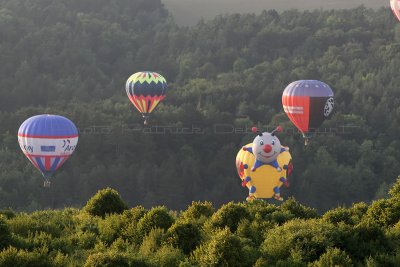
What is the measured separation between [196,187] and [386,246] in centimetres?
8788

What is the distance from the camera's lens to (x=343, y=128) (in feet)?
448

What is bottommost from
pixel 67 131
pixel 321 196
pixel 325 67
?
pixel 321 196

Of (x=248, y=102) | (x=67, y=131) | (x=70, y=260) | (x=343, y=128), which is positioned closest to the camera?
(x=70, y=260)

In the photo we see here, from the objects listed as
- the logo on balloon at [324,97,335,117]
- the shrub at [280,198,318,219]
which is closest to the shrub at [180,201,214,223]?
the shrub at [280,198,318,219]

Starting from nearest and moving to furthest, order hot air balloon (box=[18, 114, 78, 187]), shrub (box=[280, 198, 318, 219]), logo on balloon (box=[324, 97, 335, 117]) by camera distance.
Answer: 1. shrub (box=[280, 198, 318, 219])
2. hot air balloon (box=[18, 114, 78, 187])
3. logo on balloon (box=[324, 97, 335, 117])

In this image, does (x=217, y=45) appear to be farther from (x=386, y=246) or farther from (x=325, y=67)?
(x=386, y=246)

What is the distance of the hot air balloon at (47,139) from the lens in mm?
74875

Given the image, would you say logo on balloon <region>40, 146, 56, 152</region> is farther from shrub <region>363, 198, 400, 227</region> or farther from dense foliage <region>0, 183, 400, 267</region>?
shrub <region>363, 198, 400, 227</region>

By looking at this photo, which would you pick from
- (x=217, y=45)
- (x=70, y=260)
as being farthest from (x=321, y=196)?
(x=70, y=260)

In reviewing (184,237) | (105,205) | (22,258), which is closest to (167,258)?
(184,237)

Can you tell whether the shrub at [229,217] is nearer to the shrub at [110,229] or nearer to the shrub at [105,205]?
the shrub at [110,229]

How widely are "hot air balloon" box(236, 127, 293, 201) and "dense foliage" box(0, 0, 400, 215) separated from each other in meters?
42.3

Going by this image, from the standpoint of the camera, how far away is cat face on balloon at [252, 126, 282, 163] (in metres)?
→ 66.6

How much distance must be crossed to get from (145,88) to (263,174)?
3686 centimetres
